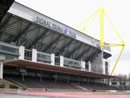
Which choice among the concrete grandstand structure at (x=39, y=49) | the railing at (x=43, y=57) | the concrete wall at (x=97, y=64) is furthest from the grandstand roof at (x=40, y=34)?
the concrete wall at (x=97, y=64)

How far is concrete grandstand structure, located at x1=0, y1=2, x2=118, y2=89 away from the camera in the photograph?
5981 centimetres

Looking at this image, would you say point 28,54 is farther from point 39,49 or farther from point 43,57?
point 39,49

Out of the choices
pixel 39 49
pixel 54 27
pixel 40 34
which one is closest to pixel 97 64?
pixel 39 49

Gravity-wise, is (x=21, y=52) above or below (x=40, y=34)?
below

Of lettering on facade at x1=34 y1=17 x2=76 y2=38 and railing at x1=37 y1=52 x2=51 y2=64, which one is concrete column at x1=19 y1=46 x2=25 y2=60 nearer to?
railing at x1=37 y1=52 x2=51 y2=64

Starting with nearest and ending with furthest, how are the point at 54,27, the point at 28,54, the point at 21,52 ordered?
the point at 21,52
the point at 54,27
the point at 28,54

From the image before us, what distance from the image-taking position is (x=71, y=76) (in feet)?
284

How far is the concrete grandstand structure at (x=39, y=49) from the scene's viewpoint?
5981cm

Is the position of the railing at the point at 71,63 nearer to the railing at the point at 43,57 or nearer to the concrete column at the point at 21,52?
the railing at the point at 43,57

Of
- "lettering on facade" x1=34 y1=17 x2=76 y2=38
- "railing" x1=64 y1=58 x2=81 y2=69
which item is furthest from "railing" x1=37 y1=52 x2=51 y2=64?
"lettering on facade" x1=34 y1=17 x2=76 y2=38

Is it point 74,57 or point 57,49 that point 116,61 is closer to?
point 74,57

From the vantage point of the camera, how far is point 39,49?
79062mm

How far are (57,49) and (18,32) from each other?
21.5m

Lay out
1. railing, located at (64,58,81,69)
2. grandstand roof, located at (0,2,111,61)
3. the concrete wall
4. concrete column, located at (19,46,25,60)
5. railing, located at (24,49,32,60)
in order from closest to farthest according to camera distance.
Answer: grandstand roof, located at (0,2,111,61) < concrete column, located at (19,46,25,60) < railing, located at (24,49,32,60) < railing, located at (64,58,81,69) < the concrete wall
